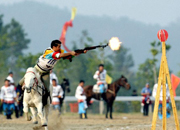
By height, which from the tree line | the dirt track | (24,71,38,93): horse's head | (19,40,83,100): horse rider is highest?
the tree line

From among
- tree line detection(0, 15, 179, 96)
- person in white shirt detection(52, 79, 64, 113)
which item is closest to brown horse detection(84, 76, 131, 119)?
person in white shirt detection(52, 79, 64, 113)

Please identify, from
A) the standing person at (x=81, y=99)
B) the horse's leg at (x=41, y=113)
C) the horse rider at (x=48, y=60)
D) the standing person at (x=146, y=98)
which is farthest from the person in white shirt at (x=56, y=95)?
the horse's leg at (x=41, y=113)

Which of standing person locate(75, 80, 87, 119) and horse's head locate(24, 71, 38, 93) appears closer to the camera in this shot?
horse's head locate(24, 71, 38, 93)

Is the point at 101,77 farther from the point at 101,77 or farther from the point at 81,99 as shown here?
the point at 81,99

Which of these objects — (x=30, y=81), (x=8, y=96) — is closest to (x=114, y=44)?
(x=30, y=81)

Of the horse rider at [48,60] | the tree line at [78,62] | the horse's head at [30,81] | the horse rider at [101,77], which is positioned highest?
the tree line at [78,62]

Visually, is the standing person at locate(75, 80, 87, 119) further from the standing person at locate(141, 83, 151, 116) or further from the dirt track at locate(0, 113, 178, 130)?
the dirt track at locate(0, 113, 178, 130)

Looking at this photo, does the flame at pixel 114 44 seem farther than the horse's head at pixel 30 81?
No

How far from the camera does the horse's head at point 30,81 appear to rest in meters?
12.4

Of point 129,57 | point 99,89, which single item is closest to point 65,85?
point 99,89

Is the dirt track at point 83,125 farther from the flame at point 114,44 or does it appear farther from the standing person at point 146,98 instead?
the standing person at point 146,98

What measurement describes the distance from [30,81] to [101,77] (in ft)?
44.5

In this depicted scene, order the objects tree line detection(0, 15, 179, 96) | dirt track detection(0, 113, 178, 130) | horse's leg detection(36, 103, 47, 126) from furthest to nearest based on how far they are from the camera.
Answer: tree line detection(0, 15, 179, 96), dirt track detection(0, 113, 178, 130), horse's leg detection(36, 103, 47, 126)

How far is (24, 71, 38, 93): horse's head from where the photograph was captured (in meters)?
12.4
